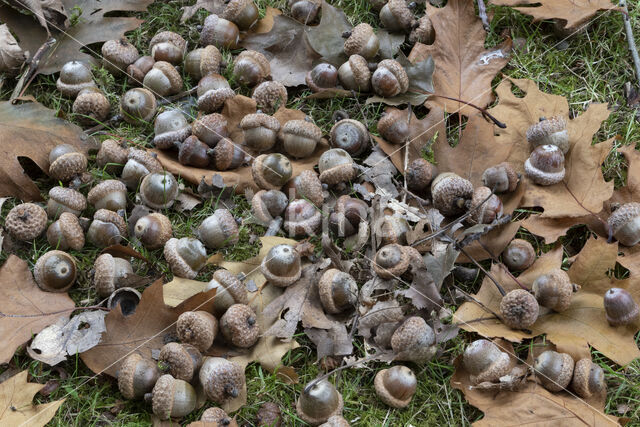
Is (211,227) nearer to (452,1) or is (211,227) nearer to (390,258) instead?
(390,258)

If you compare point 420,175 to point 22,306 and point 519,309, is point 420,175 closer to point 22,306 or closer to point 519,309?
point 519,309

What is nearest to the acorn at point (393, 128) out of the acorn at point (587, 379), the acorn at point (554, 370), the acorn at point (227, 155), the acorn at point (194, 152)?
the acorn at point (227, 155)

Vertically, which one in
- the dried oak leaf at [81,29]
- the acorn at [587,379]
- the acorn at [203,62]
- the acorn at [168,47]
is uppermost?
the dried oak leaf at [81,29]

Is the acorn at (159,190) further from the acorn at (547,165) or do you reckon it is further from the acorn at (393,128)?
the acorn at (547,165)

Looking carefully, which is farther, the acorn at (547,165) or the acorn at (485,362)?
the acorn at (547,165)

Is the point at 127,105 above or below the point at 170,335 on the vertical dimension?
above

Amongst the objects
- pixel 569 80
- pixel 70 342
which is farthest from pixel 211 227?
pixel 569 80
